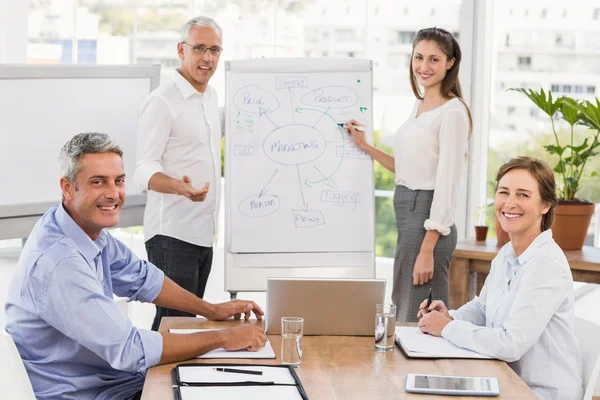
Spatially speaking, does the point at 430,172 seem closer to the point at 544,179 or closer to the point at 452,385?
the point at 544,179

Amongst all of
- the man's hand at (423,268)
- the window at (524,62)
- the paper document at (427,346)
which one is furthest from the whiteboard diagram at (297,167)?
the window at (524,62)

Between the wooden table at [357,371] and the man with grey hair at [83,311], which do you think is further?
the man with grey hair at [83,311]

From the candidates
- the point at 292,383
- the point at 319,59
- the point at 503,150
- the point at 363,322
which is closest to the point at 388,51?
the point at 503,150

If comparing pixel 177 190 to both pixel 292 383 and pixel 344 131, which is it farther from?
pixel 292 383

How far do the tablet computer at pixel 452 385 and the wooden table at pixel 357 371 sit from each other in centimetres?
2

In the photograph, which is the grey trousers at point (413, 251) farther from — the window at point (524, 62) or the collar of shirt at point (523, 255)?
the window at point (524, 62)

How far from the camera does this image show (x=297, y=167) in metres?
3.50

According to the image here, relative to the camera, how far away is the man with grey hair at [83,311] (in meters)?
2.09

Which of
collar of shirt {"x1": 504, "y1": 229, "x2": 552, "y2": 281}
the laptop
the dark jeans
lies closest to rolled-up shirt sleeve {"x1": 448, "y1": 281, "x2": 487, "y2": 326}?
collar of shirt {"x1": 504, "y1": 229, "x2": 552, "y2": 281}

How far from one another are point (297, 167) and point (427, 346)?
1.37m

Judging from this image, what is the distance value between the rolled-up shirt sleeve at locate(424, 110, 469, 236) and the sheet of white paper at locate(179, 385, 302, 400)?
4.67 feet

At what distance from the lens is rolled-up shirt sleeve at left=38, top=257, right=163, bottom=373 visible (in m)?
2.08

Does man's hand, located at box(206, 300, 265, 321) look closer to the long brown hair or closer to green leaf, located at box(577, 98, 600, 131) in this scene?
the long brown hair

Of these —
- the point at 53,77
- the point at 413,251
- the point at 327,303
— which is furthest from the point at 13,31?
the point at 327,303
